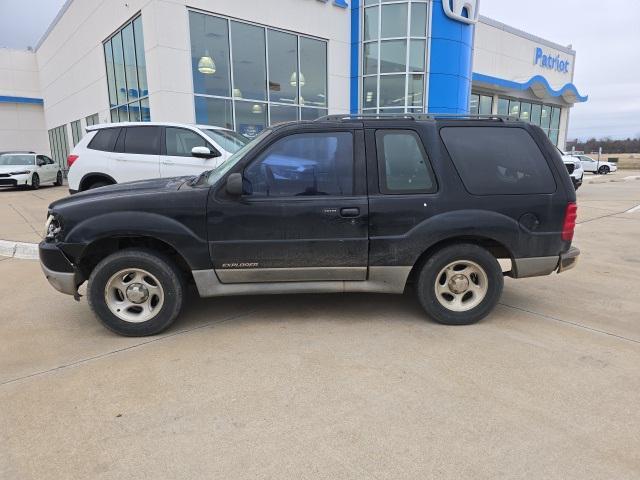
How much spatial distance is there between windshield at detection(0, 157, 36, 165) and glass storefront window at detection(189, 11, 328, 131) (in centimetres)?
911

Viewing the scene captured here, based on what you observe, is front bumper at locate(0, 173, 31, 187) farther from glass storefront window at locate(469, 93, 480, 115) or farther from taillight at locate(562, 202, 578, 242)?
glass storefront window at locate(469, 93, 480, 115)

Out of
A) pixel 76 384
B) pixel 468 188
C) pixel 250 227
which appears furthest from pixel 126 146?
pixel 468 188

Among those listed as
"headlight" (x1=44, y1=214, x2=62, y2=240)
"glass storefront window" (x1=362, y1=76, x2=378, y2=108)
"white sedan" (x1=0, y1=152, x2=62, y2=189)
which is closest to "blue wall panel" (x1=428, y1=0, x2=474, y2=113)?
"glass storefront window" (x1=362, y1=76, x2=378, y2=108)

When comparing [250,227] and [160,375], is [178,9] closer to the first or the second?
[250,227]

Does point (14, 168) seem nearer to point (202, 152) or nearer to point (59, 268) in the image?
point (202, 152)

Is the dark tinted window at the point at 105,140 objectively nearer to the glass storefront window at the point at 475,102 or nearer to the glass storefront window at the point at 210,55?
the glass storefront window at the point at 210,55

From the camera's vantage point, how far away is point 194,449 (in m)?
2.38

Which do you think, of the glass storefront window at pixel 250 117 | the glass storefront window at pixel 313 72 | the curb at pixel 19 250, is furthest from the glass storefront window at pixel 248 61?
the curb at pixel 19 250

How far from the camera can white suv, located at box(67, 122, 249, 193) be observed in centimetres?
748

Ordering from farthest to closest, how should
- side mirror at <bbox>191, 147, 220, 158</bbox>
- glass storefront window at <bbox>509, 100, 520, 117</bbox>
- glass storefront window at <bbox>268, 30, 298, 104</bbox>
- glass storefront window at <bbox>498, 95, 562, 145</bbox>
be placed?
glass storefront window at <bbox>509, 100, 520, 117</bbox> < glass storefront window at <bbox>498, 95, 562, 145</bbox> < glass storefront window at <bbox>268, 30, 298, 104</bbox> < side mirror at <bbox>191, 147, 220, 158</bbox>

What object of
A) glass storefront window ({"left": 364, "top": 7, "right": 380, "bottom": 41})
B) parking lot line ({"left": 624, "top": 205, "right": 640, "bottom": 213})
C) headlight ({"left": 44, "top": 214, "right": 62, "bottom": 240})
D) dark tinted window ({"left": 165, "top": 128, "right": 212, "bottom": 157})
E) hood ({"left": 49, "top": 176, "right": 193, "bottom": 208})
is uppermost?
glass storefront window ({"left": 364, "top": 7, "right": 380, "bottom": 41})

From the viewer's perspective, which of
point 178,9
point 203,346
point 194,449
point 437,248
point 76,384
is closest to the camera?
point 194,449

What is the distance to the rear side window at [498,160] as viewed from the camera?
383 cm

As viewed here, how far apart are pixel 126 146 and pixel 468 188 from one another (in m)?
6.29
